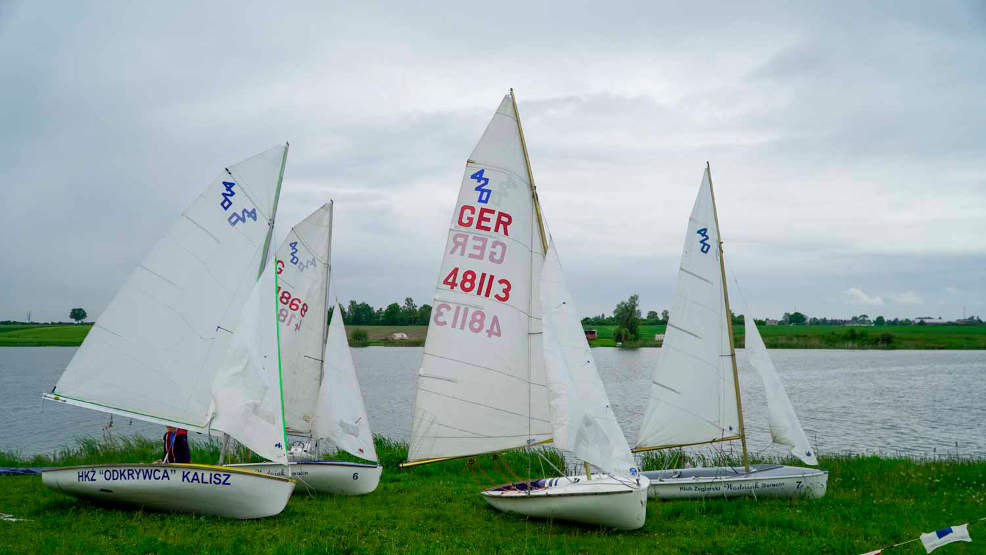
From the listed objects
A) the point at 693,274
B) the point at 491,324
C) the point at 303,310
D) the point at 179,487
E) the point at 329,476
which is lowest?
the point at 329,476

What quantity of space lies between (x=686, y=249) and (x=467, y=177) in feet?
18.4

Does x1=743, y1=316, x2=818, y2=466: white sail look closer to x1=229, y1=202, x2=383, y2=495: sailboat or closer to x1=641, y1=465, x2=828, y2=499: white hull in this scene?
x1=641, y1=465, x2=828, y2=499: white hull

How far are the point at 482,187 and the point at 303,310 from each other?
6.12 m

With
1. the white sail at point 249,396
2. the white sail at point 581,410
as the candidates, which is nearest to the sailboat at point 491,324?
the white sail at point 581,410

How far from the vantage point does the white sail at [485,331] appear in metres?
13.0

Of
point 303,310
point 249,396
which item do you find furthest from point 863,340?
point 249,396

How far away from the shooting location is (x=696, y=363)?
1547 cm

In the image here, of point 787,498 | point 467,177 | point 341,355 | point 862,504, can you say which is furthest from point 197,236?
point 862,504

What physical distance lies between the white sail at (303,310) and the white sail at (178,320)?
280 cm

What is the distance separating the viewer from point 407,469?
19.4m

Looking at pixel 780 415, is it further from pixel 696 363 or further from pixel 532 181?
pixel 532 181

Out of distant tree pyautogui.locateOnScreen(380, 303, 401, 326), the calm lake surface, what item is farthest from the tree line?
the calm lake surface

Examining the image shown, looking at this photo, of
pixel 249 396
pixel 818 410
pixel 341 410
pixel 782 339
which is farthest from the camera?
pixel 782 339

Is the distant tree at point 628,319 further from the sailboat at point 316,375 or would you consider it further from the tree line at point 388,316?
the sailboat at point 316,375
